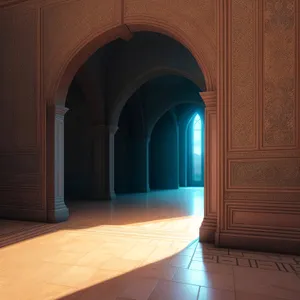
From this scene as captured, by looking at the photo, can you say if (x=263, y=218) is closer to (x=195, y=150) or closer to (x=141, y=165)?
(x=141, y=165)

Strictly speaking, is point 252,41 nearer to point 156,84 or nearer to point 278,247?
point 278,247

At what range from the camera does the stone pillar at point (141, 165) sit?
42.2ft

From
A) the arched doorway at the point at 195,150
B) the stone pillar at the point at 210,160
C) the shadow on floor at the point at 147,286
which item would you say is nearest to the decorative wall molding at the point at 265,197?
the stone pillar at the point at 210,160

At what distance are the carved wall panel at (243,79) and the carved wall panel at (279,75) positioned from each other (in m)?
0.15

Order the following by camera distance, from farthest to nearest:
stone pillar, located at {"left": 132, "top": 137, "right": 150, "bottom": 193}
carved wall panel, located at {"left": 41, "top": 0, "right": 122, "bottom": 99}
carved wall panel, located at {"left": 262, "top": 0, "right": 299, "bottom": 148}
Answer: stone pillar, located at {"left": 132, "top": 137, "right": 150, "bottom": 193} < carved wall panel, located at {"left": 41, "top": 0, "right": 122, "bottom": 99} < carved wall panel, located at {"left": 262, "top": 0, "right": 299, "bottom": 148}

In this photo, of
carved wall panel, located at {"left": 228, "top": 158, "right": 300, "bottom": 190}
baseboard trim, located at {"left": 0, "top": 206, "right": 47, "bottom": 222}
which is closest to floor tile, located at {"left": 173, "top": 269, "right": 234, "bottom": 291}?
carved wall panel, located at {"left": 228, "top": 158, "right": 300, "bottom": 190}

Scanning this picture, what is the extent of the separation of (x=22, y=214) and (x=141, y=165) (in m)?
7.46

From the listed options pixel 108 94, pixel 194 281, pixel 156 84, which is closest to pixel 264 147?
pixel 194 281

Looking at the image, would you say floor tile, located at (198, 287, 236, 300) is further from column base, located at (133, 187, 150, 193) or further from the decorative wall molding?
column base, located at (133, 187, 150, 193)

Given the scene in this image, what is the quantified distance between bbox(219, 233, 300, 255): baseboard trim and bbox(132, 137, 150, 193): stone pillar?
8847 millimetres

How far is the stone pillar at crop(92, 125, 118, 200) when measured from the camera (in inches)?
371

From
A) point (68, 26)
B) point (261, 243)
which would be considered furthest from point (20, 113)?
point (261, 243)

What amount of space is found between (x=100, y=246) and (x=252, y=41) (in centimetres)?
354

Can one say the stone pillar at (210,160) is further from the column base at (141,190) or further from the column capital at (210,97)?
the column base at (141,190)
